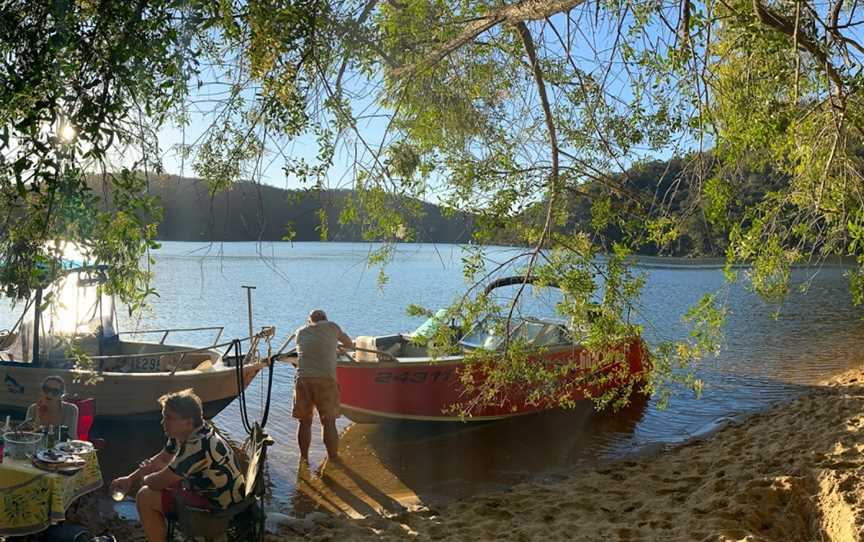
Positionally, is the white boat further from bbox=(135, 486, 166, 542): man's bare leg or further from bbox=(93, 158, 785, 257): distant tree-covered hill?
bbox=(135, 486, 166, 542): man's bare leg

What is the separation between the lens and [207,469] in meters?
4.53

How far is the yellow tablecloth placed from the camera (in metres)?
4.83

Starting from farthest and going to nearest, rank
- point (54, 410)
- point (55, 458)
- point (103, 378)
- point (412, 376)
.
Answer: point (412, 376), point (103, 378), point (54, 410), point (55, 458)

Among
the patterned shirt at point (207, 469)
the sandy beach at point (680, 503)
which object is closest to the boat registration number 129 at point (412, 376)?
the sandy beach at point (680, 503)

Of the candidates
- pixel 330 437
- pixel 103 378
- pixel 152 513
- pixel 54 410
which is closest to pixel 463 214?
pixel 152 513

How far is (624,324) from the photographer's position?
5879mm

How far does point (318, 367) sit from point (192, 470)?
4466 mm

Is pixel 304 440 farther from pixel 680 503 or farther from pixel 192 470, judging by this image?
pixel 192 470

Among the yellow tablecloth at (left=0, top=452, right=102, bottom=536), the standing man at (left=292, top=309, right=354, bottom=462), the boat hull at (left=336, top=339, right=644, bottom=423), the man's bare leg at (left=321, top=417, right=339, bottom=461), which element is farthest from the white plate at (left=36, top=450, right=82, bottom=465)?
the boat hull at (left=336, top=339, right=644, bottom=423)

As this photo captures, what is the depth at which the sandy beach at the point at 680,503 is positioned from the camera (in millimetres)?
5345

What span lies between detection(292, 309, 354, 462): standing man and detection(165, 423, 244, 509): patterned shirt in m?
4.33

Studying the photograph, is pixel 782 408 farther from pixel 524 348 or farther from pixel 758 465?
pixel 524 348

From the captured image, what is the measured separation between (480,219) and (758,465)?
3.99 metres

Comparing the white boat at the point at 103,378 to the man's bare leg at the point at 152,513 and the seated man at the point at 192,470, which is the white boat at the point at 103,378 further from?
the seated man at the point at 192,470
